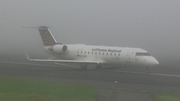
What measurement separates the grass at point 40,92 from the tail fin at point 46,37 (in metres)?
22.5

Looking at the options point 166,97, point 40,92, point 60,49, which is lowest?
point 60,49

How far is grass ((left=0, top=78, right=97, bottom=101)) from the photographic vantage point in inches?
750

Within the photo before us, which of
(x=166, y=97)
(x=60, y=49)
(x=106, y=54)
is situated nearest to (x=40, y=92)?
(x=166, y=97)

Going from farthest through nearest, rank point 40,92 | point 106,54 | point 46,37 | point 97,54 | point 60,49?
1. point 46,37
2. point 60,49
3. point 97,54
4. point 106,54
5. point 40,92

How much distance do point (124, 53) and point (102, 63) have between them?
3075 millimetres

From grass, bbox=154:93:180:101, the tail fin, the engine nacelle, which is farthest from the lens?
the tail fin

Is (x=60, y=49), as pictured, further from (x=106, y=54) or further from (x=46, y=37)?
Result: (x=106, y=54)

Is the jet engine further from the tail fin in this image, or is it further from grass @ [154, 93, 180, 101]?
grass @ [154, 93, 180, 101]

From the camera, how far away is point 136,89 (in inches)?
981

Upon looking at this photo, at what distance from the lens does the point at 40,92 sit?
2080 centimetres

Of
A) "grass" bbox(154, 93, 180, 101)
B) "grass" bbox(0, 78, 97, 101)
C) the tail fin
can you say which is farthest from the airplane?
"grass" bbox(0, 78, 97, 101)

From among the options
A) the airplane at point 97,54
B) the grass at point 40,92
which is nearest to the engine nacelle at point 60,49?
the airplane at point 97,54

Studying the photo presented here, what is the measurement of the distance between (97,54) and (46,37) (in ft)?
27.8

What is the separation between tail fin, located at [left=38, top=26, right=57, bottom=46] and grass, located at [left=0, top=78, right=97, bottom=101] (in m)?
22.5
